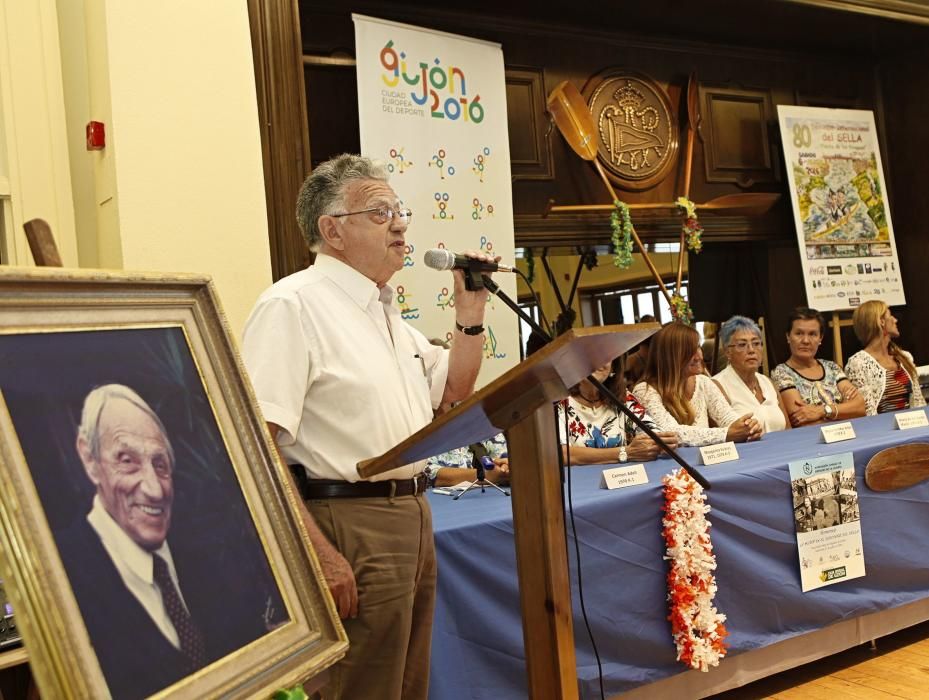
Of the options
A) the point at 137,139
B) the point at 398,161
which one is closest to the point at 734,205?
the point at 398,161

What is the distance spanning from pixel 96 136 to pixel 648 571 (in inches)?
75.2

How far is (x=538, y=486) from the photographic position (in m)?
1.39

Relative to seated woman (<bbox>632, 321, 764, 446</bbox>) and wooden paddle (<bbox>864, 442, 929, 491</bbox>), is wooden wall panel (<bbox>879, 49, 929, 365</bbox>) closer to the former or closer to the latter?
seated woman (<bbox>632, 321, 764, 446</bbox>)

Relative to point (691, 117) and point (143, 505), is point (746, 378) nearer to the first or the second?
point (691, 117)

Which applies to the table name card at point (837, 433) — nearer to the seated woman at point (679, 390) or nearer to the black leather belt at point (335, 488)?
the seated woman at point (679, 390)

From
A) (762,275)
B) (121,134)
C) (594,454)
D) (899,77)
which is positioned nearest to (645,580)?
(594,454)

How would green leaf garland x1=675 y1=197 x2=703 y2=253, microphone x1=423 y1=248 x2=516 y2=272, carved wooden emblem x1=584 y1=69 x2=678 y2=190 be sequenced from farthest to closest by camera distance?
1. carved wooden emblem x1=584 y1=69 x2=678 y2=190
2. green leaf garland x1=675 y1=197 x2=703 y2=253
3. microphone x1=423 y1=248 x2=516 y2=272

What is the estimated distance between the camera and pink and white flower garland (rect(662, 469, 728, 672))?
100 inches

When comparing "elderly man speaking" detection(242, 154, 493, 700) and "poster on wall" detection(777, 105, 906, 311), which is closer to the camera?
"elderly man speaking" detection(242, 154, 493, 700)

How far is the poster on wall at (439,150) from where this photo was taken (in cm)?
375

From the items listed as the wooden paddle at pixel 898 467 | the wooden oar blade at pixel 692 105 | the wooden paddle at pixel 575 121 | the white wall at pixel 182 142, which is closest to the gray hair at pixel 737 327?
the wooden paddle at pixel 575 121

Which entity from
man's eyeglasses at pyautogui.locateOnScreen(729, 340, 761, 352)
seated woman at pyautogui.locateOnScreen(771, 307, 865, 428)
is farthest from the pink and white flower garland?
seated woman at pyautogui.locateOnScreen(771, 307, 865, 428)

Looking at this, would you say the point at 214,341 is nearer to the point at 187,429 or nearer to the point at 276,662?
the point at 187,429

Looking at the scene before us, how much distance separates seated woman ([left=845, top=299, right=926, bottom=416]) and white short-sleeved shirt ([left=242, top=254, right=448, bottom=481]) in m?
3.38
